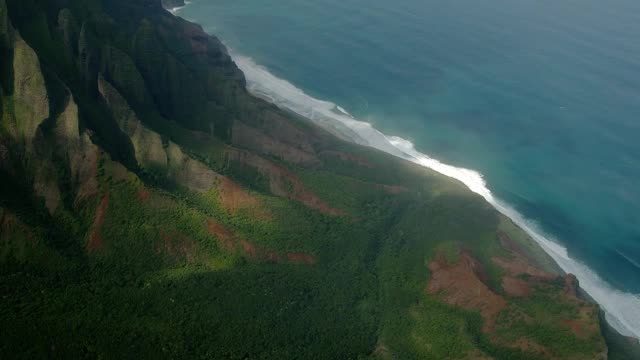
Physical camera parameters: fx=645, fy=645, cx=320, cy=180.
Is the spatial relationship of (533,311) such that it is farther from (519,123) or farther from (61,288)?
(519,123)

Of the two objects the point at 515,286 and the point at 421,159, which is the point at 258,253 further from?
the point at 421,159

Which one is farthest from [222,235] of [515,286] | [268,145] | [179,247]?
[515,286]

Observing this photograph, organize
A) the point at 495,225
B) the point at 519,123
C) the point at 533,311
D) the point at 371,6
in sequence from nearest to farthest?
1. the point at 533,311
2. the point at 495,225
3. the point at 519,123
4. the point at 371,6

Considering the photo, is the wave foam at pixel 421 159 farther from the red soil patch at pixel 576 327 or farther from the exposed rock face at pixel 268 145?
the exposed rock face at pixel 268 145

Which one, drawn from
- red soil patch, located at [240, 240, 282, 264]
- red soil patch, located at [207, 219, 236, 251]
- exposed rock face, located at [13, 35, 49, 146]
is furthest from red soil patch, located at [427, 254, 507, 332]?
exposed rock face, located at [13, 35, 49, 146]

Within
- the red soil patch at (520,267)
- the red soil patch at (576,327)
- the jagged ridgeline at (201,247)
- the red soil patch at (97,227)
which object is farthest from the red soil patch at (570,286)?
the red soil patch at (97,227)

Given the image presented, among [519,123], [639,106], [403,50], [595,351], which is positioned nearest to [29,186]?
[595,351]
